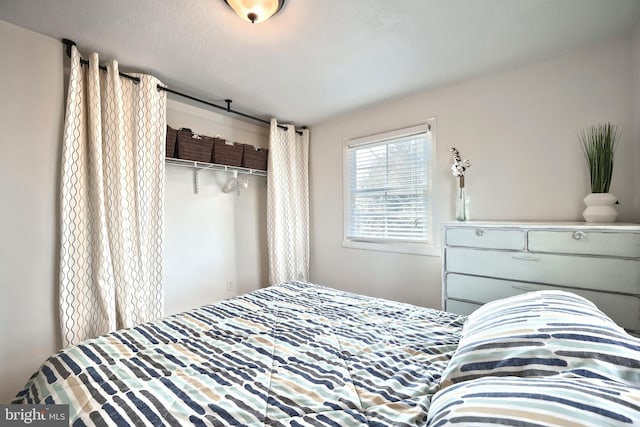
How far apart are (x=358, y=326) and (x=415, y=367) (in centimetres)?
41

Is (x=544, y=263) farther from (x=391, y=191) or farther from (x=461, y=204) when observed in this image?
(x=391, y=191)

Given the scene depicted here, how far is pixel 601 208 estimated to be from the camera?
69.4 inches

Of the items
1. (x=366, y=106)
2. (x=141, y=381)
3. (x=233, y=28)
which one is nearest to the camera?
(x=141, y=381)

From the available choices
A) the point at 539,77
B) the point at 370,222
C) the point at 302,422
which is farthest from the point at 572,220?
the point at 302,422

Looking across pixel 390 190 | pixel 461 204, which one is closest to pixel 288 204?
pixel 390 190

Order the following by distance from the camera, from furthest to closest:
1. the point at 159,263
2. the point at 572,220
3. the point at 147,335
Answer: the point at 159,263, the point at 572,220, the point at 147,335

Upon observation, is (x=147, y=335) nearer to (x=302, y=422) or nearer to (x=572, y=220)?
(x=302, y=422)

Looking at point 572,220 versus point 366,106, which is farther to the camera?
point 366,106

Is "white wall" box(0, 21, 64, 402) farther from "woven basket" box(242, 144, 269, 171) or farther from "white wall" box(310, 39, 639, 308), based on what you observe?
"white wall" box(310, 39, 639, 308)

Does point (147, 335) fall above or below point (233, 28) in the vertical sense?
below

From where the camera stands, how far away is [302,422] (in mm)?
729

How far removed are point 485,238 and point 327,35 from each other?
183 cm

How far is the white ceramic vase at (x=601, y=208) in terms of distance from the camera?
1.74m

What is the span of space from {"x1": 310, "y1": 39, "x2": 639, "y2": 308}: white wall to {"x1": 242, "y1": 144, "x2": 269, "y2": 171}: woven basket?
1.24 meters
